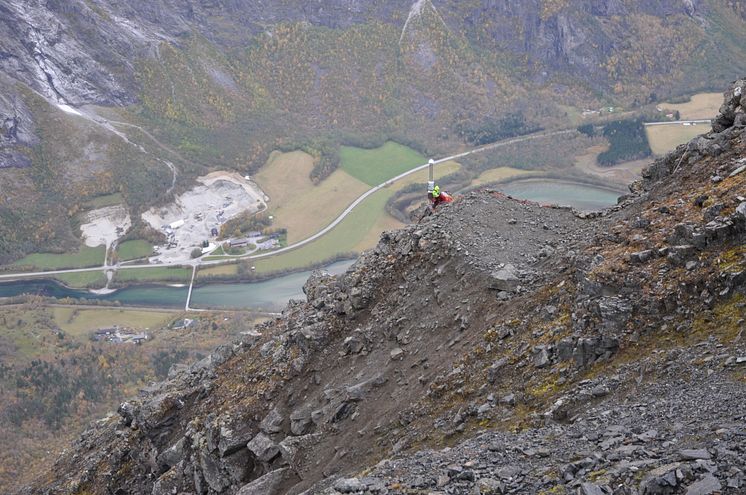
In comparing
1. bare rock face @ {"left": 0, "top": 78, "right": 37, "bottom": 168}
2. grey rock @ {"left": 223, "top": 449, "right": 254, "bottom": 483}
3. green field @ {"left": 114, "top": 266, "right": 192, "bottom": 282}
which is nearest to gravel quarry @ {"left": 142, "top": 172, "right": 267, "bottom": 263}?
green field @ {"left": 114, "top": 266, "right": 192, "bottom": 282}

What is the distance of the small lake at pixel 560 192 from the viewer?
12531cm

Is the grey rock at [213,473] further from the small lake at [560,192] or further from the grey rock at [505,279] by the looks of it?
the small lake at [560,192]

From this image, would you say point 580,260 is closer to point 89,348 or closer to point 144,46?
point 89,348

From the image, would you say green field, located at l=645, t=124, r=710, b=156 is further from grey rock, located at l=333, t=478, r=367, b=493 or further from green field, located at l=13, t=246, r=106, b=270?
grey rock, located at l=333, t=478, r=367, b=493

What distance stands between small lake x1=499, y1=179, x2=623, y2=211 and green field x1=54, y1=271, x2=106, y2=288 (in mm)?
62637

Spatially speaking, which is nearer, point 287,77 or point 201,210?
point 201,210

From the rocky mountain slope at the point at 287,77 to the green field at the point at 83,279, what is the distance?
8.53m

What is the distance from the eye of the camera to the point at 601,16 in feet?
641

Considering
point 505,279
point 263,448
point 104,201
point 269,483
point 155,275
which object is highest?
point 505,279

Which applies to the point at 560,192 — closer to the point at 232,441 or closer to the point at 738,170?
the point at 232,441

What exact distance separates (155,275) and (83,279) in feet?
36.3

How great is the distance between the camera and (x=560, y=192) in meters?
133

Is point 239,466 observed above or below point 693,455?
below

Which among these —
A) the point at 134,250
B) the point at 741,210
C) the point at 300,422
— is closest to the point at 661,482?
the point at 741,210
